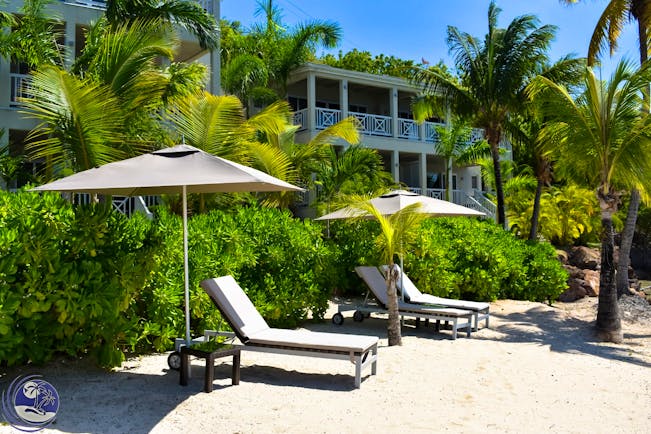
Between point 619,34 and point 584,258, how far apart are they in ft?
26.9

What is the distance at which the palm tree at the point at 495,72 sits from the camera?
18016 millimetres

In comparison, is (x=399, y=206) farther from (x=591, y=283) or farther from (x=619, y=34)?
(x=591, y=283)

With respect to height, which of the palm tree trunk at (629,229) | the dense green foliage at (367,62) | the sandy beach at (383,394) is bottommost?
the sandy beach at (383,394)

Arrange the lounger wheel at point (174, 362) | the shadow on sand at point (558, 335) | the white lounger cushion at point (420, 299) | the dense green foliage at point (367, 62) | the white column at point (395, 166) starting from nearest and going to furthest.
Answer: the lounger wheel at point (174, 362)
the shadow on sand at point (558, 335)
the white lounger cushion at point (420, 299)
the white column at point (395, 166)
the dense green foliage at point (367, 62)

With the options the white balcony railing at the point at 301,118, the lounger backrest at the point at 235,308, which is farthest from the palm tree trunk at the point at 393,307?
the white balcony railing at the point at 301,118

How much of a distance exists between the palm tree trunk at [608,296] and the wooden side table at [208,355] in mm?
6677

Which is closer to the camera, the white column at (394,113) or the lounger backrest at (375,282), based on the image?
the lounger backrest at (375,282)

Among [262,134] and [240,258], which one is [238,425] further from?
[262,134]

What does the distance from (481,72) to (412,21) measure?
910cm

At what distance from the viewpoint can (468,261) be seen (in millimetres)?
13133

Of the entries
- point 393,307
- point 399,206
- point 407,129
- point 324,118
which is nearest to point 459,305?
point 393,307

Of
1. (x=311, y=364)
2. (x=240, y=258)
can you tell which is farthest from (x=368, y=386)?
(x=240, y=258)

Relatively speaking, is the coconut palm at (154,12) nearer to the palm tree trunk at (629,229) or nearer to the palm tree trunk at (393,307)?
the palm tree trunk at (393,307)

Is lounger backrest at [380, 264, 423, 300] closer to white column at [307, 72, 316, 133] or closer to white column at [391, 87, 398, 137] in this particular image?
white column at [307, 72, 316, 133]
